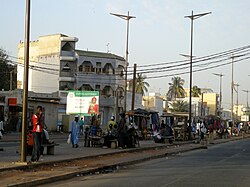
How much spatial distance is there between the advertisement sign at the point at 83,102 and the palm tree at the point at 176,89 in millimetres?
70963

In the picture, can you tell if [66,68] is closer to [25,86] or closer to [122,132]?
[122,132]

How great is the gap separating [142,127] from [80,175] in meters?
29.7

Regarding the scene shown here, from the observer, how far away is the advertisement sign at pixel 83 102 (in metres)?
45.8

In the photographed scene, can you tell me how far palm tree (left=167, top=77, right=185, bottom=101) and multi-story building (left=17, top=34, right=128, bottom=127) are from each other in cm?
4347

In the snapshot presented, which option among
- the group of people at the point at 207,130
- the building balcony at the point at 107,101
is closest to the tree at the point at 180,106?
the building balcony at the point at 107,101

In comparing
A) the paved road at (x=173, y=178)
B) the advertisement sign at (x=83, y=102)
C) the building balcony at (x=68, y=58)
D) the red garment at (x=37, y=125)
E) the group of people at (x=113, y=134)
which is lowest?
the paved road at (x=173, y=178)

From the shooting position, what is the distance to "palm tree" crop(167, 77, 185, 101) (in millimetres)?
117894

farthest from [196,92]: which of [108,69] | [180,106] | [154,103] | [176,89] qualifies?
[108,69]

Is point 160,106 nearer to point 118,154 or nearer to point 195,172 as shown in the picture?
point 118,154

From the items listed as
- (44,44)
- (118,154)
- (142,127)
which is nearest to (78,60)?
(44,44)

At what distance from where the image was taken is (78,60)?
70.9 metres

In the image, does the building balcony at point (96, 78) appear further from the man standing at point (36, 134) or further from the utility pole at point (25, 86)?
the utility pole at point (25, 86)

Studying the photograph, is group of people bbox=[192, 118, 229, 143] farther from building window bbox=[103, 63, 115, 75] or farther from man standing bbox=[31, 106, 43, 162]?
man standing bbox=[31, 106, 43, 162]

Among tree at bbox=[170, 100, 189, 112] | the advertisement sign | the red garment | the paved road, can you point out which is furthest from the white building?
the red garment
